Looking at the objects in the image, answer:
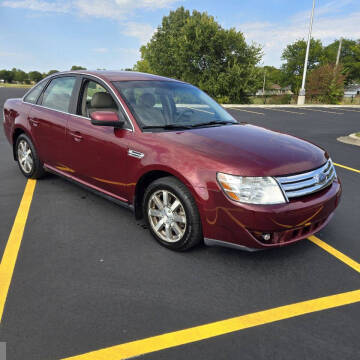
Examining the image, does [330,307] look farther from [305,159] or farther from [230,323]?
[305,159]

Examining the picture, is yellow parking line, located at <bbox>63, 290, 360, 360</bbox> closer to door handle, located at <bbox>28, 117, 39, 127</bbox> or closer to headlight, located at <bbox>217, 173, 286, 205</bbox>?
headlight, located at <bbox>217, 173, 286, 205</bbox>

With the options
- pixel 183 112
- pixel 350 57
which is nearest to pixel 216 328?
pixel 183 112

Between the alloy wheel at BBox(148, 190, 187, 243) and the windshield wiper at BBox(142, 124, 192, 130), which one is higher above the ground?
the windshield wiper at BBox(142, 124, 192, 130)

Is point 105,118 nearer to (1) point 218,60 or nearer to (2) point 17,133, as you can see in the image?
(2) point 17,133

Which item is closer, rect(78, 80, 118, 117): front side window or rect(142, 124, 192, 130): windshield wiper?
rect(142, 124, 192, 130): windshield wiper

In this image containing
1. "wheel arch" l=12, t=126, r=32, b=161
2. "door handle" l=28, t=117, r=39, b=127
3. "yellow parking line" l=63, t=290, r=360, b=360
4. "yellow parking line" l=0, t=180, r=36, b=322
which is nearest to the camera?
"yellow parking line" l=63, t=290, r=360, b=360

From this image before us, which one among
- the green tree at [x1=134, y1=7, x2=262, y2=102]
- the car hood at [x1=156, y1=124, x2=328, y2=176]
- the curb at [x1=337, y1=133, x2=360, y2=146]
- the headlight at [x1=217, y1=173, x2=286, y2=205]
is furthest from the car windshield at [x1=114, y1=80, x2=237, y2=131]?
the green tree at [x1=134, y1=7, x2=262, y2=102]

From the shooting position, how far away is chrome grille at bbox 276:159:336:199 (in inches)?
111

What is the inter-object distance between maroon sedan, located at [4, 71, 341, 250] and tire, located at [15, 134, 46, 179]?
0.90 ft

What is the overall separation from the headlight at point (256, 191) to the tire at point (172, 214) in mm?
440

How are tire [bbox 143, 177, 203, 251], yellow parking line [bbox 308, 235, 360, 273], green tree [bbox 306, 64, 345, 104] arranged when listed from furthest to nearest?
1. green tree [bbox 306, 64, 345, 104]
2. yellow parking line [bbox 308, 235, 360, 273]
3. tire [bbox 143, 177, 203, 251]

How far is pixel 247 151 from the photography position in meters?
3.03

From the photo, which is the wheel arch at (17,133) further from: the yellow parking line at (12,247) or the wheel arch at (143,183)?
the wheel arch at (143,183)

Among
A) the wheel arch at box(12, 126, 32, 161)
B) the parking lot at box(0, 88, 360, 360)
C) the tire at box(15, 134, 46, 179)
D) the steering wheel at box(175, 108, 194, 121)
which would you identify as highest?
the steering wheel at box(175, 108, 194, 121)
